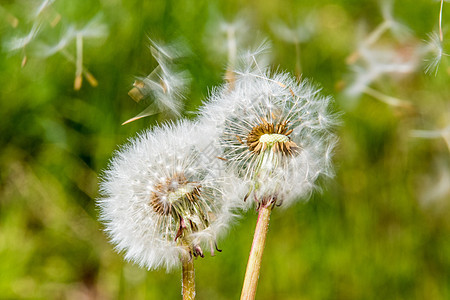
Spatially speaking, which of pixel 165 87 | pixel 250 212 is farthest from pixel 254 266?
pixel 250 212

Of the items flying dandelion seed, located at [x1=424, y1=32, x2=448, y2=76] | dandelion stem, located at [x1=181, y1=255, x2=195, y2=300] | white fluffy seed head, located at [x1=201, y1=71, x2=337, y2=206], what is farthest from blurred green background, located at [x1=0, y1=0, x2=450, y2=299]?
dandelion stem, located at [x1=181, y1=255, x2=195, y2=300]

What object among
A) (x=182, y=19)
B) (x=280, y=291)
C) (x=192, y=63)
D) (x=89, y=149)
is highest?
(x=182, y=19)

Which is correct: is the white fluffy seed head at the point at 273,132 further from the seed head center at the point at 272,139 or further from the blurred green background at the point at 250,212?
the blurred green background at the point at 250,212

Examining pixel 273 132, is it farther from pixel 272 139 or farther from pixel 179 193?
pixel 179 193

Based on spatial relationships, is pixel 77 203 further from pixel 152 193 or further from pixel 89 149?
Answer: pixel 152 193

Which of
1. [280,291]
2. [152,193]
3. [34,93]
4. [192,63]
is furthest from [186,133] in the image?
[34,93]

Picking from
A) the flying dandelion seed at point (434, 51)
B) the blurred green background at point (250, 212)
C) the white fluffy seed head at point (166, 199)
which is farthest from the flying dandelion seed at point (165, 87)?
the flying dandelion seed at point (434, 51)
